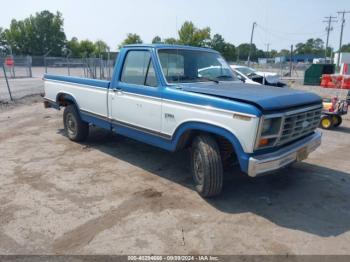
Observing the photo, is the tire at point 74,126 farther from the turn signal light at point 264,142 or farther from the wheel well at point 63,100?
the turn signal light at point 264,142

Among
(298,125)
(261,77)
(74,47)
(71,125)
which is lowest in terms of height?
(71,125)

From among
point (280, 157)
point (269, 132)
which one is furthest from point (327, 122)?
point (269, 132)

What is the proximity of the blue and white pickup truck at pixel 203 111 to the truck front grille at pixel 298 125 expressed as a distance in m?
0.02

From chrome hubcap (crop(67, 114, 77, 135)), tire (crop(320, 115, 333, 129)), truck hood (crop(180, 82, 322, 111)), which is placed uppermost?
truck hood (crop(180, 82, 322, 111))

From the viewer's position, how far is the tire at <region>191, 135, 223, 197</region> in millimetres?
4281

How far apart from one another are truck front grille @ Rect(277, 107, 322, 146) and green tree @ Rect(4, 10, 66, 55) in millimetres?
73858

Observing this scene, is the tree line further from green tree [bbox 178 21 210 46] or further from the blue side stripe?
the blue side stripe

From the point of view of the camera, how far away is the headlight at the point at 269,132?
385 cm

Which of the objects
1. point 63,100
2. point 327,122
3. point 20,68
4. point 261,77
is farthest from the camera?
point 20,68

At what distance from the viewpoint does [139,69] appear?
5.38 m

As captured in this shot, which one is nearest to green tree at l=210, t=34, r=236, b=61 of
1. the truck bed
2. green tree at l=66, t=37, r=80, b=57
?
green tree at l=66, t=37, r=80, b=57

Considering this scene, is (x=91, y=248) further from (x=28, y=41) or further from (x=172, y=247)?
(x=28, y=41)

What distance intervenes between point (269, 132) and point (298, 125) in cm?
71

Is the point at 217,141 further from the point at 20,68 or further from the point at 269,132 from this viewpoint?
the point at 20,68
